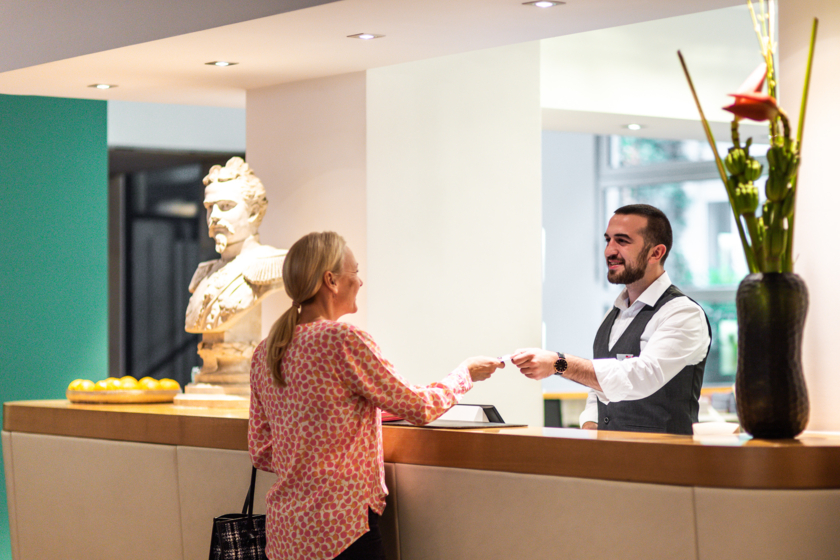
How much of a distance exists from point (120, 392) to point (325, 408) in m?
1.61

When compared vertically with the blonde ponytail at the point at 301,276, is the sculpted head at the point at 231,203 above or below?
above

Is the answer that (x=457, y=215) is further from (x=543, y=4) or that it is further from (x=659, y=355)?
(x=659, y=355)

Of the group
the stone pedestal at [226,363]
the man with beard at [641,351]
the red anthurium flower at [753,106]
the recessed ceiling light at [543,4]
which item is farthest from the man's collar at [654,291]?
the stone pedestal at [226,363]

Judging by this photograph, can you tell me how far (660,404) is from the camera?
3.01m

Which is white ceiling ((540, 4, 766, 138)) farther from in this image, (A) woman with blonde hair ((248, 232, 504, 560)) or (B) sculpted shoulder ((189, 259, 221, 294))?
(A) woman with blonde hair ((248, 232, 504, 560))

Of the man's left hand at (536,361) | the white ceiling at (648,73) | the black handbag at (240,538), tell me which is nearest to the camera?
the black handbag at (240,538)

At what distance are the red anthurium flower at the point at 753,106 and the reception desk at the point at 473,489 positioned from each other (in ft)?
2.36

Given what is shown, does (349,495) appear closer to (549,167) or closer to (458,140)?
(458,140)

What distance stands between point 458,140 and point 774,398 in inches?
87.0

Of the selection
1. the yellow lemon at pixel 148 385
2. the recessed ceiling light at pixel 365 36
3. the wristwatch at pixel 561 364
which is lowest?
the yellow lemon at pixel 148 385

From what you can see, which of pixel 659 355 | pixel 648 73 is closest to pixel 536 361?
pixel 659 355

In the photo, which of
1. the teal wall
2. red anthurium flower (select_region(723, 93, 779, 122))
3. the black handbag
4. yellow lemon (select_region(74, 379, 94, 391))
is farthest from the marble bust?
red anthurium flower (select_region(723, 93, 779, 122))

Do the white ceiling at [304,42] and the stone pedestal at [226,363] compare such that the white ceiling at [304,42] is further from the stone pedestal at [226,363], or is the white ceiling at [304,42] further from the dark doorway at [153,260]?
the dark doorway at [153,260]

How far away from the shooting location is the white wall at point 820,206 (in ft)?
8.66
